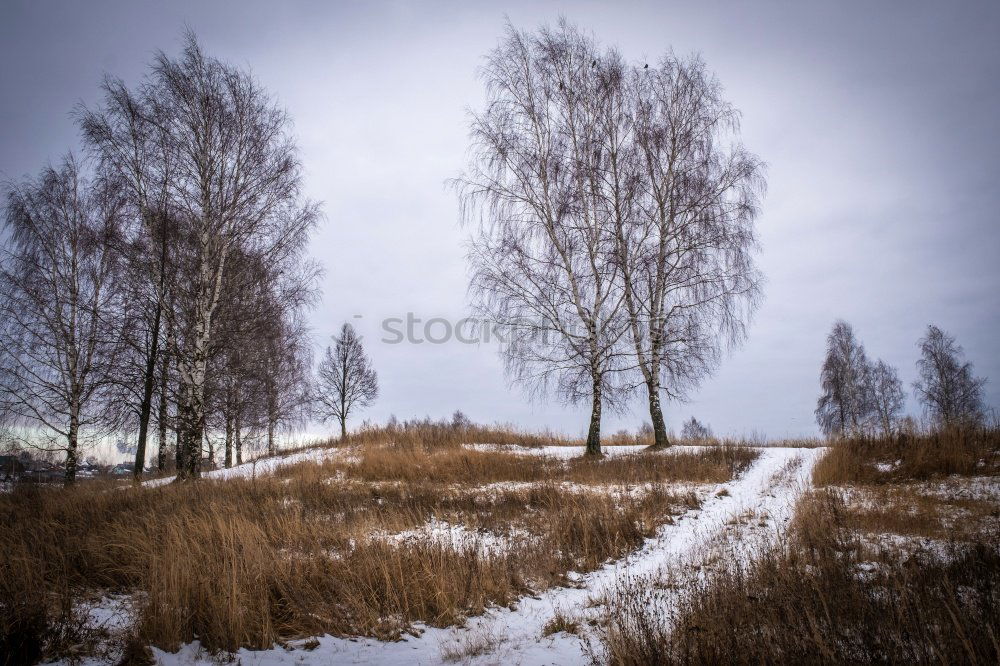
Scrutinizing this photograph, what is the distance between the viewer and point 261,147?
1150 cm

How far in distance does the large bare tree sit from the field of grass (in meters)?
10.9

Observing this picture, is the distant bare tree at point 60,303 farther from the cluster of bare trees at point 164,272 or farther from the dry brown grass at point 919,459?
the dry brown grass at point 919,459

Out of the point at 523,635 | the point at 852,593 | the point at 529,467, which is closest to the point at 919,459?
the point at 852,593

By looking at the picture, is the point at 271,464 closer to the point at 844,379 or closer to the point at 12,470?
the point at 12,470

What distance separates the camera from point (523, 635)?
10.8 ft

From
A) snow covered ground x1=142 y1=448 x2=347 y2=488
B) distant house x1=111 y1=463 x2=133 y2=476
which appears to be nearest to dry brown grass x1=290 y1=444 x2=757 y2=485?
snow covered ground x1=142 y1=448 x2=347 y2=488

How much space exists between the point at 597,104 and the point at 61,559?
15.5m

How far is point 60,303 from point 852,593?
18.0 m

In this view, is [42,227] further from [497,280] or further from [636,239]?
[636,239]

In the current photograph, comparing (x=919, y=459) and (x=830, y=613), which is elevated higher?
(x=919, y=459)

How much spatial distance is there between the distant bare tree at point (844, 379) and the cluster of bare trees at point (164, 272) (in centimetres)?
2838

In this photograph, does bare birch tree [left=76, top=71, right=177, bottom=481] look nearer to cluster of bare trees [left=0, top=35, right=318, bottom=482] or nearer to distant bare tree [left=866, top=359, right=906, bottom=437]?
cluster of bare trees [left=0, top=35, right=318, bottom=482]

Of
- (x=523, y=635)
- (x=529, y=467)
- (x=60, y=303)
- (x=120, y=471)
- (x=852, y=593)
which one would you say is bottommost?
(x=120, y=471)

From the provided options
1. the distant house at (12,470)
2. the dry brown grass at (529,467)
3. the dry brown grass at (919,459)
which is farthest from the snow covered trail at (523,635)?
the distant house at (12,470)
